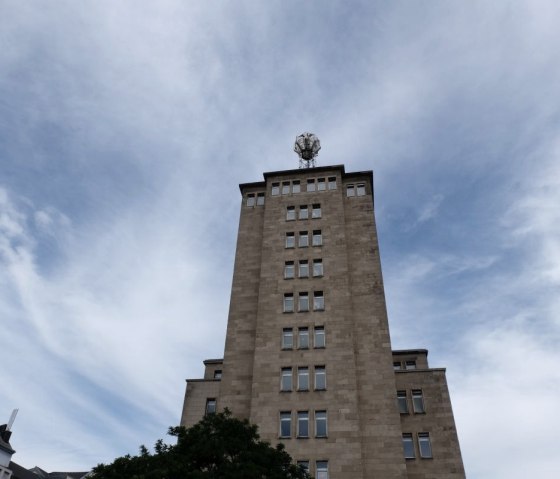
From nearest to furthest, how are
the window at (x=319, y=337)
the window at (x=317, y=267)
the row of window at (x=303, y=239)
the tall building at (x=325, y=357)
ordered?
the tall building at (x=325, y=357), the window at (x=319, y=337), the window at (x=317, y=267), the row of window at (x=303, y=239)

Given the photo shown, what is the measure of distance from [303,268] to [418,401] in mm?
14556

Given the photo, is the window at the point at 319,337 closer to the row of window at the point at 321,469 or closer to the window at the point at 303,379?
the window at the point at 303,379

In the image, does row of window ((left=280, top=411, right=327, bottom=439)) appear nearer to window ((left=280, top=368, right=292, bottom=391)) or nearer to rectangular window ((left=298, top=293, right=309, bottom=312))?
window ((left=280, top=368, right=292, bottom=391))

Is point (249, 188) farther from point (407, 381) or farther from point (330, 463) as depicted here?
point (330, 463)

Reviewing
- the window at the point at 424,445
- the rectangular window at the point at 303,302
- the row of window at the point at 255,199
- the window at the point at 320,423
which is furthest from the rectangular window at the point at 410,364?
the row of window at the point at 255,199

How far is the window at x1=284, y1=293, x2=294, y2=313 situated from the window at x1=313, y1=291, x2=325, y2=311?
193 centimetres

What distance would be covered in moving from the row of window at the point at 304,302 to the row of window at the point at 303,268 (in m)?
1.79

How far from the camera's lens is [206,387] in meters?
42.7

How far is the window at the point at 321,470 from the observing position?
33.8m

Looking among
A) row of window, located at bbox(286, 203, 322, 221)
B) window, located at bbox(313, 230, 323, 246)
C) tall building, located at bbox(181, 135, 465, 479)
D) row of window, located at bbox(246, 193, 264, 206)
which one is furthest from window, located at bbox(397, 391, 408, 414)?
row of window, located at bbox(246, 193, 264, 206)

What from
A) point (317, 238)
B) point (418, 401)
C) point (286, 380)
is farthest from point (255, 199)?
point (418, 401)

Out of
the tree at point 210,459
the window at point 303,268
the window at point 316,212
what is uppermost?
the window at point 316,212

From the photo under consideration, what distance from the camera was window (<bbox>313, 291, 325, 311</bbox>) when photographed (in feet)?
138

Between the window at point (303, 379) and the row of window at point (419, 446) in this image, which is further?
the window at point (303, 379)
